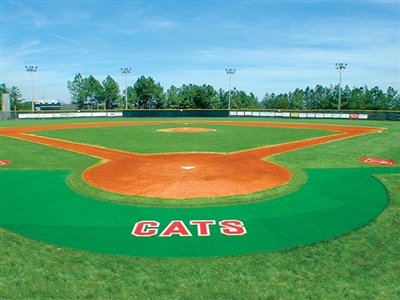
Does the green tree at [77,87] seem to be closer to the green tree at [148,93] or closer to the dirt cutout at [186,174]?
the green tree at [148,93]

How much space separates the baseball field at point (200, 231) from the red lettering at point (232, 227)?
21 millimetres

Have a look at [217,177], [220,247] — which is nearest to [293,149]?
[217,177]

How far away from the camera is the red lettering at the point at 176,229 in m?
6.30

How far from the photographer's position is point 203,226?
670cm

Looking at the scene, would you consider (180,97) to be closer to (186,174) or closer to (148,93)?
(148,93)

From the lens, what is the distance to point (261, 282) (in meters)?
4.48

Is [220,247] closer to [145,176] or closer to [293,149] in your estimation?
[145,176]

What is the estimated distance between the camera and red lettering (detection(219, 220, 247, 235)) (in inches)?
250

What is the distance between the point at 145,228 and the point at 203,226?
47.6 inches

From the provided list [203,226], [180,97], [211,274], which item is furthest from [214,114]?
[211,274]

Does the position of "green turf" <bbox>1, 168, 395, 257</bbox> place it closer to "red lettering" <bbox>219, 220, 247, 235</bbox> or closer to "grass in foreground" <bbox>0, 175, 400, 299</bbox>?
"red lettering" <bbox>219, 220, 247, 235</bbox>

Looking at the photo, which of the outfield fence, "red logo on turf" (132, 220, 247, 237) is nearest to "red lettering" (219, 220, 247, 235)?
"red logo on turf" (132, 220, 247, 237)

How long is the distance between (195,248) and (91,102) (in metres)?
114

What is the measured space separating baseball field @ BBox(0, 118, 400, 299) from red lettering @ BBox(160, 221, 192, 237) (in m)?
0.02
